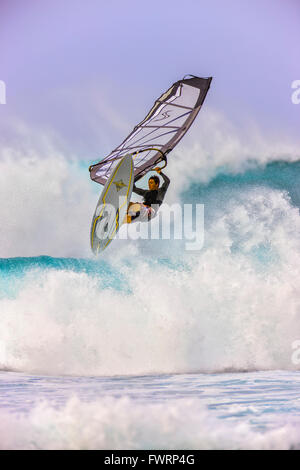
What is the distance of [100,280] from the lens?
32.4 feet

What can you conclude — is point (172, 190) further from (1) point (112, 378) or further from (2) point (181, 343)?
(1) point (112, 378)

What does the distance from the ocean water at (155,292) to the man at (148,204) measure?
2.56 m

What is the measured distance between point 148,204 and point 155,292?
426cm

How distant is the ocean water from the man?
2556 mm

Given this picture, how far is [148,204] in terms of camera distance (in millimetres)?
5480

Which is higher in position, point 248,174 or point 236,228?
point 248,174

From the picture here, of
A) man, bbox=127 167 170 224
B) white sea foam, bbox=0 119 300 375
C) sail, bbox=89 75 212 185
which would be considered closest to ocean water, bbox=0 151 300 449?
white sea foam, bbox=0 119 300 375

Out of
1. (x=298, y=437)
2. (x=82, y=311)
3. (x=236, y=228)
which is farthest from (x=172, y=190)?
(x=298, y=437)

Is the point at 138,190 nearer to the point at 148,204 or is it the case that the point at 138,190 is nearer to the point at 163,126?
the point at 148,204

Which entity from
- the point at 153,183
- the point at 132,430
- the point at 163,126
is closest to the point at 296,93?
the point at 163,126

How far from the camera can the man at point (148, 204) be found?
537 cm

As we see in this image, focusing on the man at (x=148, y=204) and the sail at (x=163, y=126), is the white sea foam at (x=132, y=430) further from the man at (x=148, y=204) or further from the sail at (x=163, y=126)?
the sail at (x=163, y=126)

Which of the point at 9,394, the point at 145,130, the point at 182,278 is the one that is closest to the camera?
the point at 9,394

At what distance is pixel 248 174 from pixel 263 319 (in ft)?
10.6
